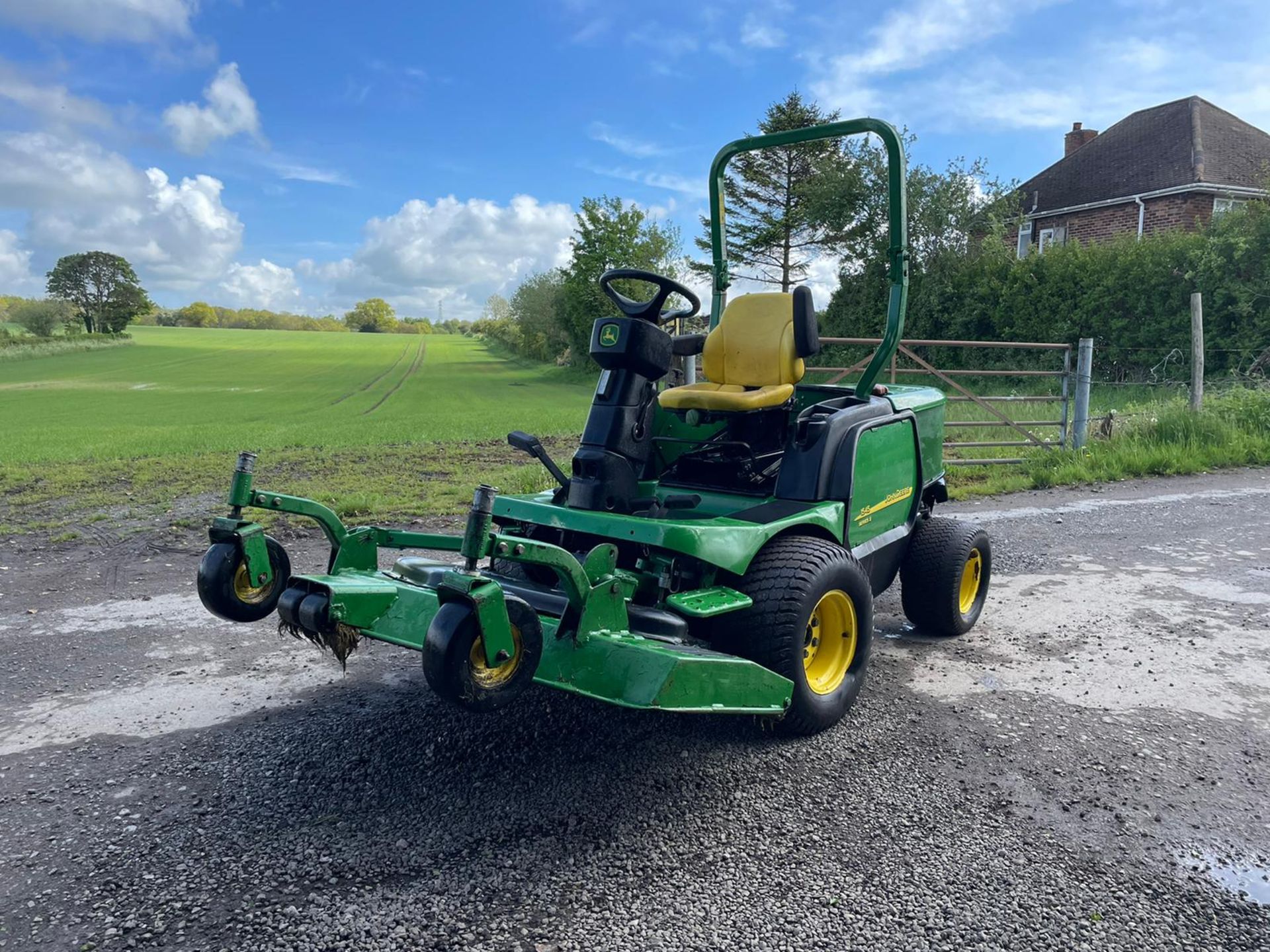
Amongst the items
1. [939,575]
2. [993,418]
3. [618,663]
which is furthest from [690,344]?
[993,418]

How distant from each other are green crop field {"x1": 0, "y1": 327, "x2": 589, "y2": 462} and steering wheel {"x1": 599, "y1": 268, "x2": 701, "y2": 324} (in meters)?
10.5

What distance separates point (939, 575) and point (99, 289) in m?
81.0

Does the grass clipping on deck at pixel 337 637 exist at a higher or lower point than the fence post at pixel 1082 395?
lower

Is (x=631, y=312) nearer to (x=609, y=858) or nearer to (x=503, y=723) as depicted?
(x=503, y=723)

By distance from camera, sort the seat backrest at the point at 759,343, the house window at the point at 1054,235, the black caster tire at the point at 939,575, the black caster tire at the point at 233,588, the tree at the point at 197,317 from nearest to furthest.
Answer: the black caster tire at the point at 233,588
the seat backrest at the point at 759,343
the black caster tire at the point at 939,575
the house window at the point at 1054,235
the tree at the point at 197,317

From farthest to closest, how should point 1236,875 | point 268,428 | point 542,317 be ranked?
1. point 542,317
2. point 268,428
3. point 1236,875

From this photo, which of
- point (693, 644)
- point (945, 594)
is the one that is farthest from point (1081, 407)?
point (693, 644)

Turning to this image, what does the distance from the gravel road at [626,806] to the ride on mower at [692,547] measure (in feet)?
1.33

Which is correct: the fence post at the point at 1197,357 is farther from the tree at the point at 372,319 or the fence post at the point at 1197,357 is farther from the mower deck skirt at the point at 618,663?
the tree at the point at 372,319

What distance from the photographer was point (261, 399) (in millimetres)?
31641

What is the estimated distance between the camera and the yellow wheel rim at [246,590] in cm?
326

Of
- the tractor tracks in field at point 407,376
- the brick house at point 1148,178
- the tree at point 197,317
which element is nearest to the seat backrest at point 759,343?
the brick house at point 1148,178

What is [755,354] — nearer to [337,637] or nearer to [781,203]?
[337,637]

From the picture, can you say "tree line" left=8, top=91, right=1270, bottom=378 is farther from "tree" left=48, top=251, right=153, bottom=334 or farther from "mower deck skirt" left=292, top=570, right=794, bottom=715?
"tree" left=48, top=251, right=153, bottom=334
